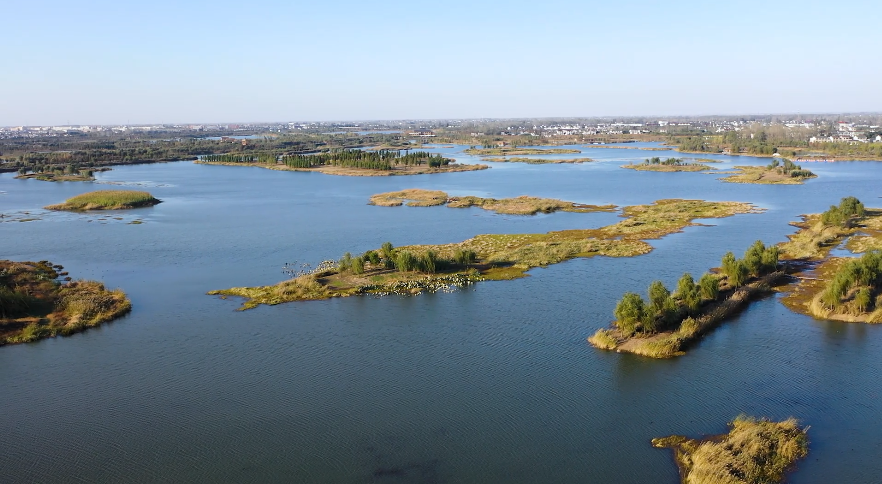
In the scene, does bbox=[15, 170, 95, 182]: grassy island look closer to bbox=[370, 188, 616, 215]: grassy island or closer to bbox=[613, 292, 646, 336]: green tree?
bbox=[370, 188, 616, 215]: grassy island

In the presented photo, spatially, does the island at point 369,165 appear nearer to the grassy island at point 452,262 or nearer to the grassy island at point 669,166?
the grassy island at point 669,166

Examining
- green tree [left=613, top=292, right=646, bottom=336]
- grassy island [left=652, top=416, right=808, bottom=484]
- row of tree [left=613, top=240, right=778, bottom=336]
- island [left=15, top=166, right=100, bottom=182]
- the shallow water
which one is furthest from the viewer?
island [left=15, top=166, right=100, bottom=182]

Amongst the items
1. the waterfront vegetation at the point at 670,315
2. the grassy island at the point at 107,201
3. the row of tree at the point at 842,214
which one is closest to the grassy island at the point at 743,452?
the waterfront vegetation at the point at 670,315

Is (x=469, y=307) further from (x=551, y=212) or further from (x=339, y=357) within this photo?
(x=551, y=212)

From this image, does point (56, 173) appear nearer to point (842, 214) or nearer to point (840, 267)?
point (842, 214)

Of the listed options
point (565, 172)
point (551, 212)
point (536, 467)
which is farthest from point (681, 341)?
point (565, 172)

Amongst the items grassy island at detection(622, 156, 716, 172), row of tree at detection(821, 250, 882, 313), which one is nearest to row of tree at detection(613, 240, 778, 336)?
row of tree at detection(821, 250, 882, 313)
